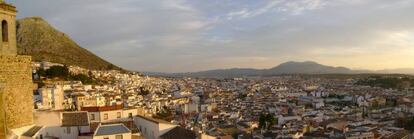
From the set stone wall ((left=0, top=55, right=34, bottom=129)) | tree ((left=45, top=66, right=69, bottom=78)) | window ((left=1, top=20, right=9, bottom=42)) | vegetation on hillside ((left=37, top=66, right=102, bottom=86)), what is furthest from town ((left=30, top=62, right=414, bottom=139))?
window ((left=1, top=20, right=9, bottom=42))

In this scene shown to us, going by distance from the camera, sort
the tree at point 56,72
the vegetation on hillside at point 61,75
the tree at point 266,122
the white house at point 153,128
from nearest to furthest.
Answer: the white house at point 153,128 < the tree at point 266,122 < the vegetation on hillside at point 61,75 < the tree at point 56,72

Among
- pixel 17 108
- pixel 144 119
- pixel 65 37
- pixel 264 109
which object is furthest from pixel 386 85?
pixel 17 108

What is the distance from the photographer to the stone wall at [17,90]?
970cm

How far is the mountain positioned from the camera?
71750 mm

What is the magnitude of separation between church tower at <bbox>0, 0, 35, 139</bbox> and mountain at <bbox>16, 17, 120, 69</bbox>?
60500 mm

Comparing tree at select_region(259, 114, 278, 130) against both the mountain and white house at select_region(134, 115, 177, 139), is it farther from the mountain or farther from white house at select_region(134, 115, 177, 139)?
the mountain

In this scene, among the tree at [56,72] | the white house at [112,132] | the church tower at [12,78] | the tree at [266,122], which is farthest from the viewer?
the tree at [56,72]

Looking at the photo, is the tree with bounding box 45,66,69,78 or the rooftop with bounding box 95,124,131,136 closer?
the rooftop with bounding box 95,124,131,136

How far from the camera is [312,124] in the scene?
43438 millimetres

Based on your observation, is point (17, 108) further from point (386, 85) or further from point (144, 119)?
point (386, 85)

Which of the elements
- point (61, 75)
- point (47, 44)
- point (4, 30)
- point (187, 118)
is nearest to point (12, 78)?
point (4, 30)

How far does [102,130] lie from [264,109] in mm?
45056

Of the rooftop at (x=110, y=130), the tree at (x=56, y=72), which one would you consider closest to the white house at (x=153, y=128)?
the rooftop at (x=110, y=130)

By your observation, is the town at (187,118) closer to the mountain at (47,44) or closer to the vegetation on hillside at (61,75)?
the vegetation on hillside at (61,75)
